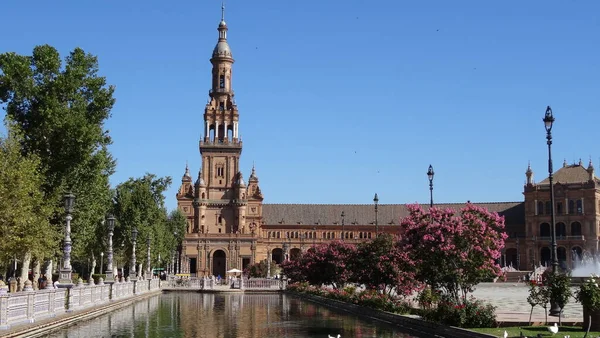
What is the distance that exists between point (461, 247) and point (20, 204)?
76.1ft

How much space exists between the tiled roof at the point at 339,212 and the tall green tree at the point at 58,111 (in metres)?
104

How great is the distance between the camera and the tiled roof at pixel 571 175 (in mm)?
129750

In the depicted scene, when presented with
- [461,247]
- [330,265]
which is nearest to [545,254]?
[330,265]

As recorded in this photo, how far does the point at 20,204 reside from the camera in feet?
126

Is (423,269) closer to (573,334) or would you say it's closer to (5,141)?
(573,334)

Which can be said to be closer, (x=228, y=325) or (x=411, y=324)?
(x=411, y=324)

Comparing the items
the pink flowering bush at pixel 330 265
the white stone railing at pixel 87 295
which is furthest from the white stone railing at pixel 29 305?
the pink flowering bush at pixel 330 265

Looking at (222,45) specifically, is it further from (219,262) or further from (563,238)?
(563,238)

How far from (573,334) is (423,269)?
837 cm

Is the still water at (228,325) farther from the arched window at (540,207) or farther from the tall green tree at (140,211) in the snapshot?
the arched window at (540,207)

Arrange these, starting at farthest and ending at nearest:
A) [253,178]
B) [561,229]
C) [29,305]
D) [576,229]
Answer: [253,178], [561,229], [576,229], [29,305]

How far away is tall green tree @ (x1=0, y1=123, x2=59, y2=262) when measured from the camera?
37.9 meters

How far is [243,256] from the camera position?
133625mm

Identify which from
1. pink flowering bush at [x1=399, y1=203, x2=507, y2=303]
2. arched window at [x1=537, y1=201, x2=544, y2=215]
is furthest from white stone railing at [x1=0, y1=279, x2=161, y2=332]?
arched window at [x1=537, y1=201, x2=544, y2=215]
